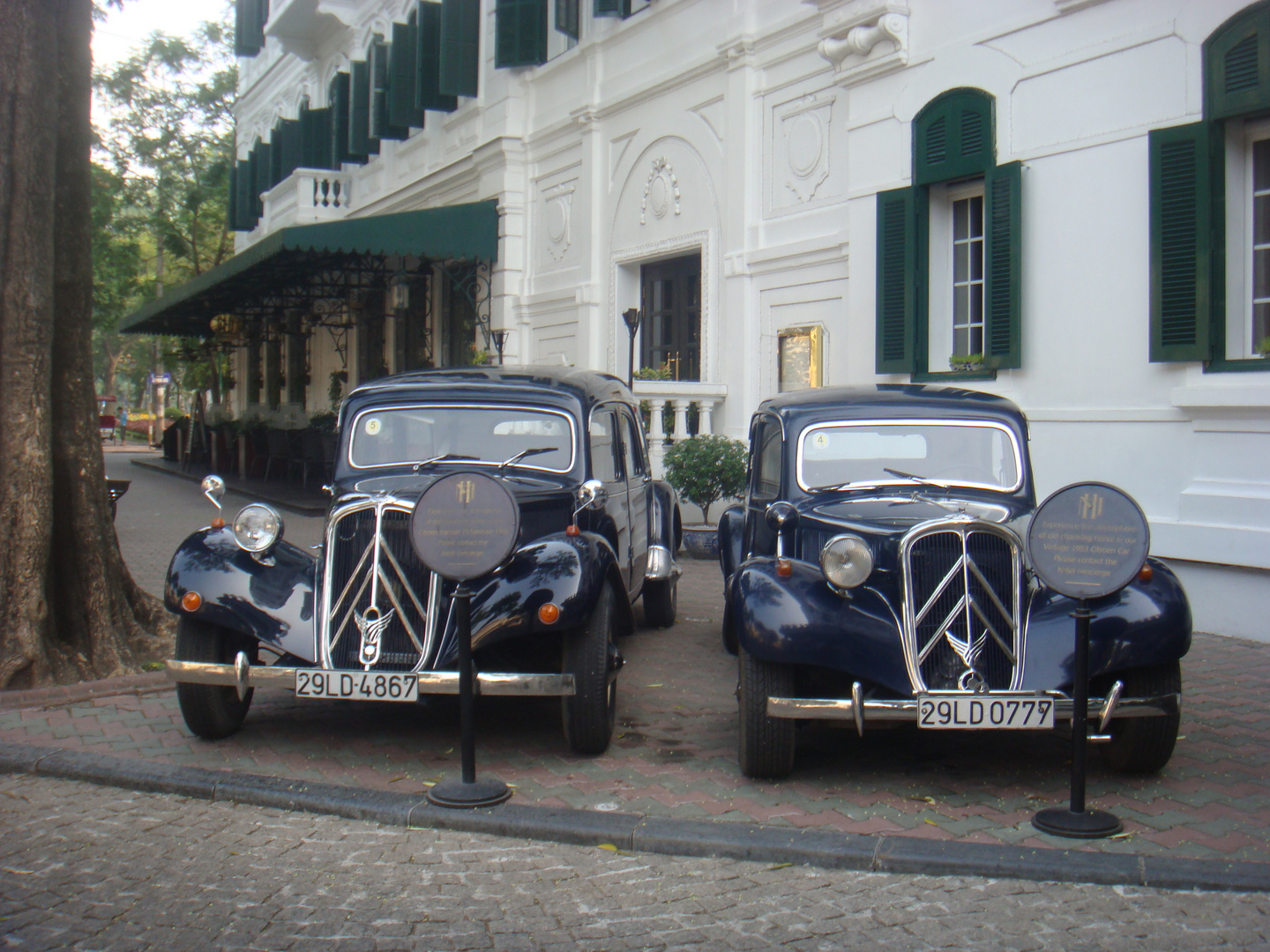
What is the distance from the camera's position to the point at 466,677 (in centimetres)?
452

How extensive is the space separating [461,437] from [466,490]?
66.8 inches

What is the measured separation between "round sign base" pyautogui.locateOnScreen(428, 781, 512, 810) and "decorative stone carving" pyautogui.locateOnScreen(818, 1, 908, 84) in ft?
26.7

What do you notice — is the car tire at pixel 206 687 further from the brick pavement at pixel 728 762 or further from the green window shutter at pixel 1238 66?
the green window shutter at pixel 1238 66

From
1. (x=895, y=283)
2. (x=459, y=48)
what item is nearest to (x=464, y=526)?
(x=895, y=283)

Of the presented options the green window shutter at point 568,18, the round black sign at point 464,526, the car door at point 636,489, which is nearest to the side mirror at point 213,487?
the round black sign at point 464,526

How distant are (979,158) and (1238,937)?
7420 mm

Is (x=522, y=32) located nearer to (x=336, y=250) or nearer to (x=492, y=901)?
(x=336, y=250)

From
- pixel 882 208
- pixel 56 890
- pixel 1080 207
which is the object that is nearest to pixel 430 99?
pixel 882 208

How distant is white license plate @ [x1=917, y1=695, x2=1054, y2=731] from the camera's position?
434 centimetres

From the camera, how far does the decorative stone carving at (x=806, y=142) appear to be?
461 inches

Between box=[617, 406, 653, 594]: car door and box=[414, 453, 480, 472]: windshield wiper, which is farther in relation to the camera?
box=[617, 406, 653, 594]: car door

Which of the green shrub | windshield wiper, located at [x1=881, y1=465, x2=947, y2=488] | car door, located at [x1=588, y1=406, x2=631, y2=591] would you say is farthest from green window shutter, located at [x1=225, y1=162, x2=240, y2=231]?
windshield wiper, located at [x1=881, y1=465, x2=947, y2=488]

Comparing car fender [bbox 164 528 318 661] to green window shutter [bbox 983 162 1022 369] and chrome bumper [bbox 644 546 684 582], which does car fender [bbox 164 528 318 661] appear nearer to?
chrome bumper [bbox 644 546 684 582]

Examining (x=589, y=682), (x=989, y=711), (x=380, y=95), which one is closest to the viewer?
(x=989, y=711)
